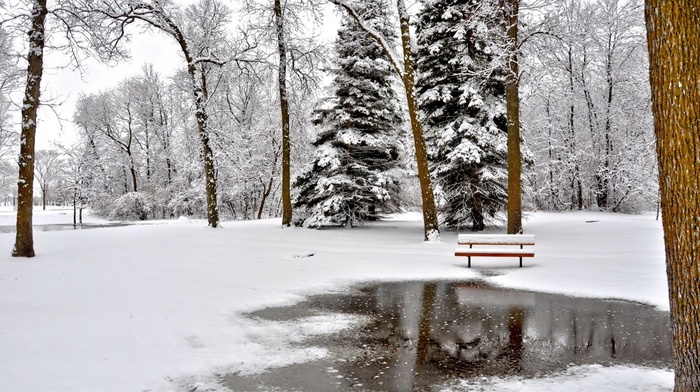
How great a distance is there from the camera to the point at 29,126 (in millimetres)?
10508

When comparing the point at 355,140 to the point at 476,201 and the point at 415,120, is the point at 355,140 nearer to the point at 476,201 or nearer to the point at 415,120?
the point at 415,120

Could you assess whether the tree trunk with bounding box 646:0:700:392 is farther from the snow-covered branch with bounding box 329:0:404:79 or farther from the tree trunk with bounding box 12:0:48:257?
the tree trunk with bounding box 12:0:48:257

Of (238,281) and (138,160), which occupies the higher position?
(138,160)

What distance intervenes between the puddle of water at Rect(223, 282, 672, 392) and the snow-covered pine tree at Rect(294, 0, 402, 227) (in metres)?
10.7

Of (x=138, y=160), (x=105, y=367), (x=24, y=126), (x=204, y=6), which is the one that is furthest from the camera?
(x=138, y=160)

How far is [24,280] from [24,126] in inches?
168

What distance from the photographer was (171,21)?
55.9 ft

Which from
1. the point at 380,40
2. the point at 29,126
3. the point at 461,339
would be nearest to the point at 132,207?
the point at 29,126

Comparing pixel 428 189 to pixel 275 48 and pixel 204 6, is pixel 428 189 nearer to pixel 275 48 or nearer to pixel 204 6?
pixel 275 48

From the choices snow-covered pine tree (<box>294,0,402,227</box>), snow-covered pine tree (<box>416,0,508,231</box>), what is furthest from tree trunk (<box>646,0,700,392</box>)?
snow-covered pine tree (<box>294,0,402,227</box>)

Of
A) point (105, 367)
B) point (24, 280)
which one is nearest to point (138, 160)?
point (24, 280)

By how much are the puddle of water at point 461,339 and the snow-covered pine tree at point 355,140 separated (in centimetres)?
1070

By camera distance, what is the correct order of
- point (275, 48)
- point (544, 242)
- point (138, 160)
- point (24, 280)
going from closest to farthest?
point (24, 280) → point (544, 242) → point (275, 48) → point (138, 160)

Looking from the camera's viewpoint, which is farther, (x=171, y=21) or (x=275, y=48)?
(x=275, y=48)
